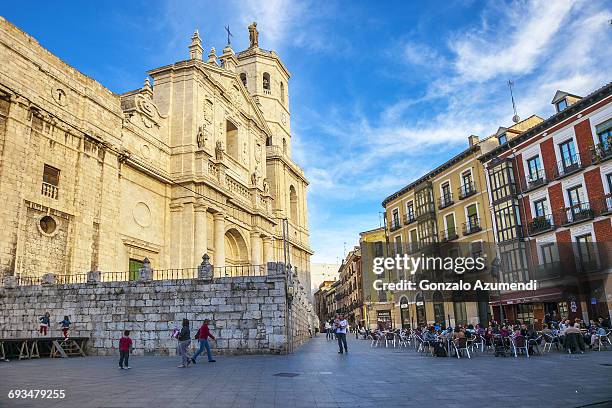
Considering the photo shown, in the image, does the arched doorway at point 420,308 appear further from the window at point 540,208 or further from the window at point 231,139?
the window at point 231,139

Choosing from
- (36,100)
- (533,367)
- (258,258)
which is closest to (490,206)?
(258,258)

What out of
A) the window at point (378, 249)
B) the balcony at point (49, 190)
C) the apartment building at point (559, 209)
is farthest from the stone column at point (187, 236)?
the window at point (378, 249)

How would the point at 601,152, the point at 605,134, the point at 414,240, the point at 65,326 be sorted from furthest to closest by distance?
the point at 414,240 → the point at 605,134 → the point at 601,152 → the point at 65,326

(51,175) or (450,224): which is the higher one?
(51,175)

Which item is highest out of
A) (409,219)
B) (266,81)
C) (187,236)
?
(266,81)

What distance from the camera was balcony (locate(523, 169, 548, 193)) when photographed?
27.3 metres

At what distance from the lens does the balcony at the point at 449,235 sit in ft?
113

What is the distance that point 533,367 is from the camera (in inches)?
439

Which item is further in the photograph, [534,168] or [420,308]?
[420,308]

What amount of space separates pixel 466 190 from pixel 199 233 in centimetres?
1944

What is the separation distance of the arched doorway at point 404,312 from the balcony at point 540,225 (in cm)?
1513

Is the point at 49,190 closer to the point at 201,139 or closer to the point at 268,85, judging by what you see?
the point at 201,139

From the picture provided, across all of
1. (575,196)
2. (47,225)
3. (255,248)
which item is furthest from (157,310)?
(575,196)

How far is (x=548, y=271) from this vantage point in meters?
26.4
